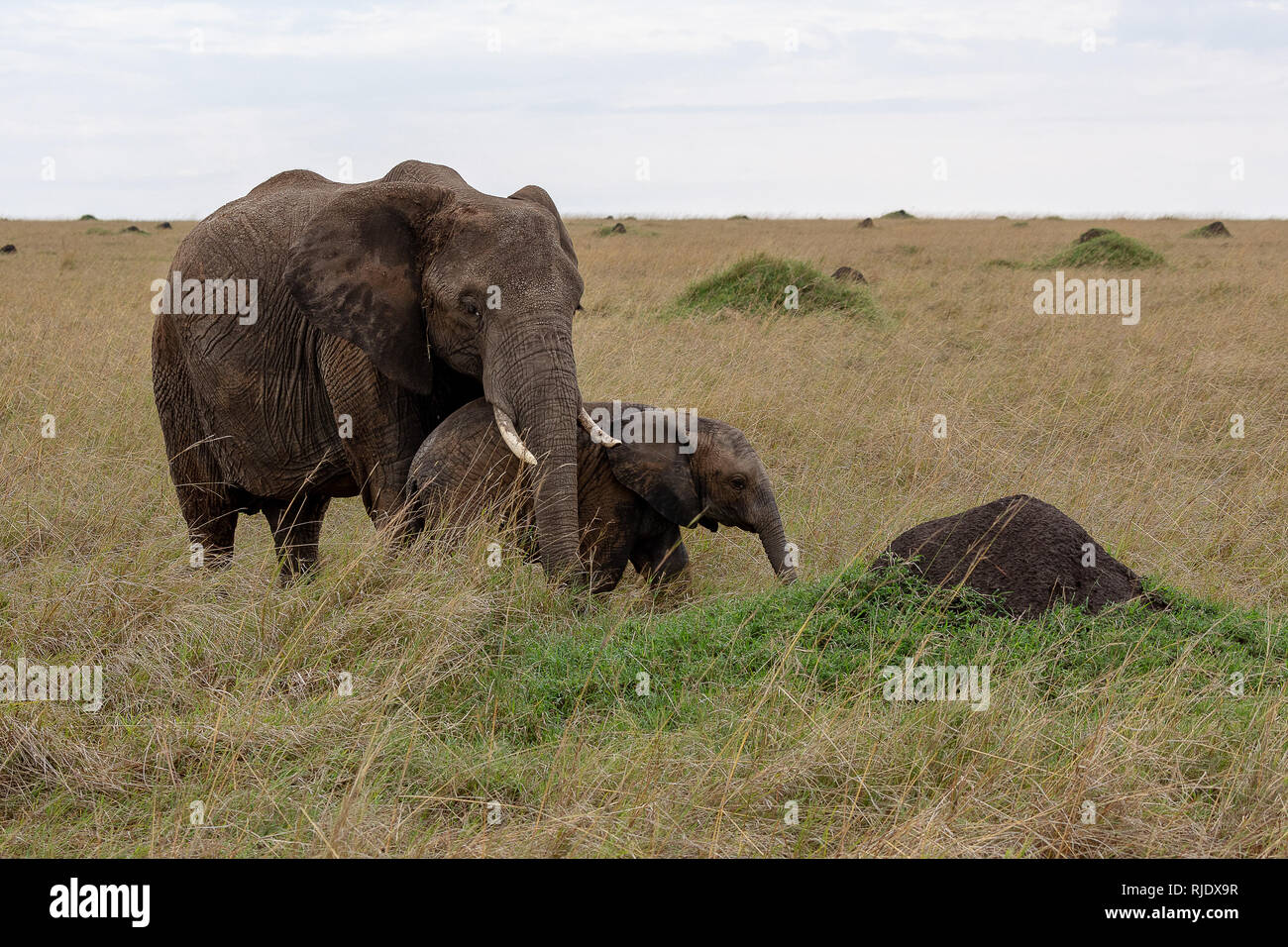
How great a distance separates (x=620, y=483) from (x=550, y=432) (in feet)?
2.08

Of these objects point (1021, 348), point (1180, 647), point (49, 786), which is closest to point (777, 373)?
point (1021, 348)

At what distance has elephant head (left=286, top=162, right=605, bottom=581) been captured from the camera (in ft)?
18.1

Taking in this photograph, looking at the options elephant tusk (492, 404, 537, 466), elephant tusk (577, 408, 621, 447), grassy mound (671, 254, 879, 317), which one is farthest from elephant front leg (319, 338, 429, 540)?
grassy mound (671, 254, 879, 317)

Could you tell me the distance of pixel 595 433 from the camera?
5.68m

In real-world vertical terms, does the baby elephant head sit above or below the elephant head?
below

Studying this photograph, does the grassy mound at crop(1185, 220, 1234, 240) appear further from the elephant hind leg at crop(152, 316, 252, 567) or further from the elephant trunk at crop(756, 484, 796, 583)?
the elephant hind leg at crop(152, 316, 252, 567)

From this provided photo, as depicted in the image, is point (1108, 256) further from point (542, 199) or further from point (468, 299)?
point (468, 299)

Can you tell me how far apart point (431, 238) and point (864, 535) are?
10.3 ft

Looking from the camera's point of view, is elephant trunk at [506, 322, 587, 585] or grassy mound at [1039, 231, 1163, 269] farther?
grassy mound at [1039, 231, 1163, 269]

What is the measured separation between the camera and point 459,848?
3.53 meters

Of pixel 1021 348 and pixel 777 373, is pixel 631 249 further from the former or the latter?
pixel 777 373

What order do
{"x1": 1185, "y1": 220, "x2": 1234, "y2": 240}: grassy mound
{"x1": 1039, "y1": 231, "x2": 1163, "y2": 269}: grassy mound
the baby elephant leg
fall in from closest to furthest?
the baby elephant leg → {"x1": 1039, "y1": 231, "x2": 1163, "y2": 269}: grassy mound → {"x1": 1185, "y1": 220, "x2": 1234, "y2": 240}: grassy mound

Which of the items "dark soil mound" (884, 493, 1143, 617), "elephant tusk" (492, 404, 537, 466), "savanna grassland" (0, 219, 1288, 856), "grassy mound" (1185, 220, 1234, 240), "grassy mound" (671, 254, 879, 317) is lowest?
"savanna grassland" (0, 219, 1288, 856)

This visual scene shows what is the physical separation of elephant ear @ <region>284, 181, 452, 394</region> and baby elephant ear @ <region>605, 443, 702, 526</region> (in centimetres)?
104
